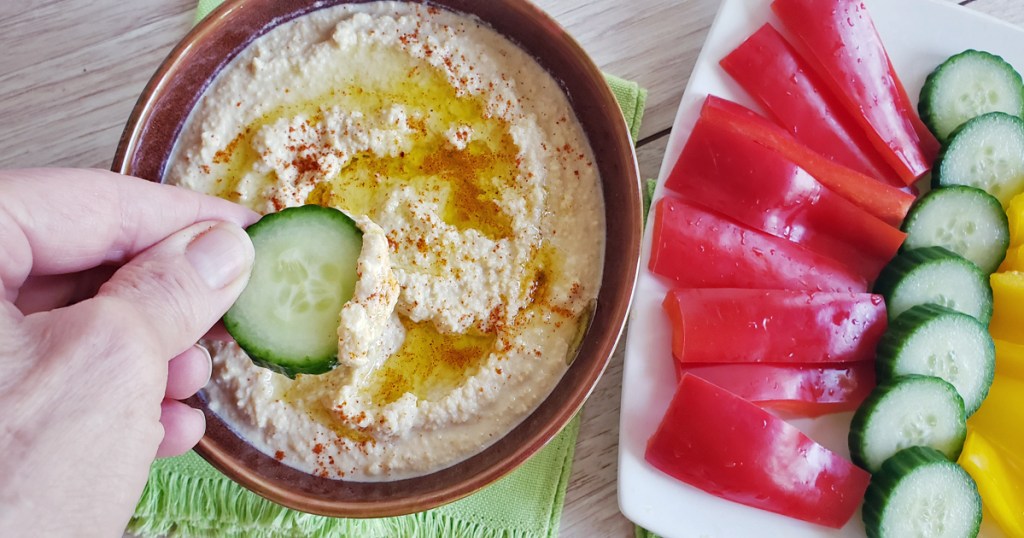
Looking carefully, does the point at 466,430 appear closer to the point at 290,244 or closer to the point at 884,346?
the point at 290,244

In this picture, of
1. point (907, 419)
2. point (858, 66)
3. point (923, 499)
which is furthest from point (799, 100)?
point (923, 499)

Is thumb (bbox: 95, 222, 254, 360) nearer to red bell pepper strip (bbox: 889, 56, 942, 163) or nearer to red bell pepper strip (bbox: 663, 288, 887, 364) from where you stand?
red bell pepper strip (bbox: 663, 288, 887, 364)

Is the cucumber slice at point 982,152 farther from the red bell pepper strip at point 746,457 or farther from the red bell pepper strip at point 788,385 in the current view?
the red bell pepper strip at point 746,457

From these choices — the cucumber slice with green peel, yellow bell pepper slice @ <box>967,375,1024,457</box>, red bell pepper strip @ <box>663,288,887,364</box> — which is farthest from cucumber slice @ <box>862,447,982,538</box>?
red bell pepper strip @ <box>663,288,887,364</box>

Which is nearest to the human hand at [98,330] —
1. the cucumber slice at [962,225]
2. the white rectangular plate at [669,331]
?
the white rectangular plate at [669,331]

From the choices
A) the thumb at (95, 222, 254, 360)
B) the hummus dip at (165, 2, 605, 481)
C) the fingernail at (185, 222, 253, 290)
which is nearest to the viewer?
the thumb at (95, 222, 254, 360)

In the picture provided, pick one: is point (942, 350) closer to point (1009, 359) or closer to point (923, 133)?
point (1009, 359)

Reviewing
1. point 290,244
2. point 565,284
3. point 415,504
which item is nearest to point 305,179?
point 290,244
